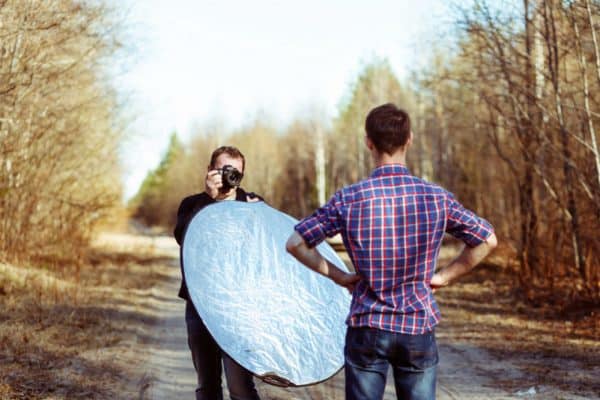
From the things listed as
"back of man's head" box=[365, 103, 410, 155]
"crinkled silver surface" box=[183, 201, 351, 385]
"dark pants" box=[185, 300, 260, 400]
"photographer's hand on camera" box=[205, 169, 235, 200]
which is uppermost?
"back of man's head" box=[365, 103, 410, 155]

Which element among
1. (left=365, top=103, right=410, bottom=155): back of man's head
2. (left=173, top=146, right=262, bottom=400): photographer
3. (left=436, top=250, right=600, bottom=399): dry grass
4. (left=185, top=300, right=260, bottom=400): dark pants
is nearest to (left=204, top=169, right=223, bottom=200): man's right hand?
(left=173, top=146, right=262, bottom=400): photographer

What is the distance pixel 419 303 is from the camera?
10.6 feet

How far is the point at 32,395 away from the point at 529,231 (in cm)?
1048

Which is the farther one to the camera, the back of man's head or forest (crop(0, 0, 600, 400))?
forest (crop(0, 0, 600, 400))

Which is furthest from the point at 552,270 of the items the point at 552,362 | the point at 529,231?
the point at 552,362

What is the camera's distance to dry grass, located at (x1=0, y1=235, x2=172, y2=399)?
760 centimetres

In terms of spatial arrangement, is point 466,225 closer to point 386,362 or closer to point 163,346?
point 386,362

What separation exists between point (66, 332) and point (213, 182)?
6.17 meters

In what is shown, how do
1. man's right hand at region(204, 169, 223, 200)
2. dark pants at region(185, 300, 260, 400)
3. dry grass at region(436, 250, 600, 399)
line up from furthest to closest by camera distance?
dry grass at region(436, 250, 600, 399) → man's right hand at region(204, 169, 223, 200) → dark pants at region(185, 300, 260, 400)

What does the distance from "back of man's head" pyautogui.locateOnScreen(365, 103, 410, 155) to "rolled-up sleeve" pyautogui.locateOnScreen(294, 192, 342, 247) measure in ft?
0.94

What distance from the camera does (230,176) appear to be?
4.85m

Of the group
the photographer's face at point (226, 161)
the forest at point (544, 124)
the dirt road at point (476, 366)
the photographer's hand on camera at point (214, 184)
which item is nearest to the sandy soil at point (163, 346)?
the dirt road at point (476, 366)

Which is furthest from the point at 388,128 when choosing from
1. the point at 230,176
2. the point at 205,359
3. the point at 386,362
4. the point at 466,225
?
the point at 205,359

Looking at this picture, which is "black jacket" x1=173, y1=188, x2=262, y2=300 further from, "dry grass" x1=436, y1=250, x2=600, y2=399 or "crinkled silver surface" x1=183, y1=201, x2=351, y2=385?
"dry grass" x1=436, y1=250, x2=600, y2=399
